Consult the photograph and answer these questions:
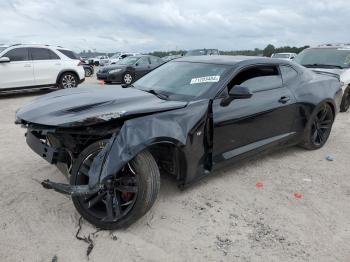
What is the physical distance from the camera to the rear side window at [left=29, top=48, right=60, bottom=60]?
10758 millimetres

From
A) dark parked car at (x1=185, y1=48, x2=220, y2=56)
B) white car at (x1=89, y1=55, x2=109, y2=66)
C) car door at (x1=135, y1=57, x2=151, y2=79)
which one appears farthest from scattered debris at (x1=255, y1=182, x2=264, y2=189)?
white car at (x1=89, y1=55, x2=109, y2=66)

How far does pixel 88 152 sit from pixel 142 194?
63cm

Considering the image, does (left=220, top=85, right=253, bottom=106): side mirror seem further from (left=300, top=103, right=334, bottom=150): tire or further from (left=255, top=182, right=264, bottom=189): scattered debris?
(left=300, top=103, right=334, bottom=150): tire

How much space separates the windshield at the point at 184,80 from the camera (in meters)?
3.79

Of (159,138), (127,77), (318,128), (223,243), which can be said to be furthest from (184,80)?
(127,77)

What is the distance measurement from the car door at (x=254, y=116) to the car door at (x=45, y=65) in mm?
8534

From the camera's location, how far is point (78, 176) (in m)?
3.06

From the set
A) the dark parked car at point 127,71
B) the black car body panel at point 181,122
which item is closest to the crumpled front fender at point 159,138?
the black car body panel at point 181,122

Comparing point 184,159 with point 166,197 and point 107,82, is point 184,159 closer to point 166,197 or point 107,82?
point 166,197

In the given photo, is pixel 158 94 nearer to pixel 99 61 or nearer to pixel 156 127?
pixel 156 127

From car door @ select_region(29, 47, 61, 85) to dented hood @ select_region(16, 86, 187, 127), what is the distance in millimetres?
7737

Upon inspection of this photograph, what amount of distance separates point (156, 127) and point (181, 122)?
333 millimetres

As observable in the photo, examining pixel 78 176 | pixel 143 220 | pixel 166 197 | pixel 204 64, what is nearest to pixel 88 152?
pixel 78 176

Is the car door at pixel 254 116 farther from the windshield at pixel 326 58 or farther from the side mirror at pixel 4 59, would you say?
the side mirror at pixel 4 59
